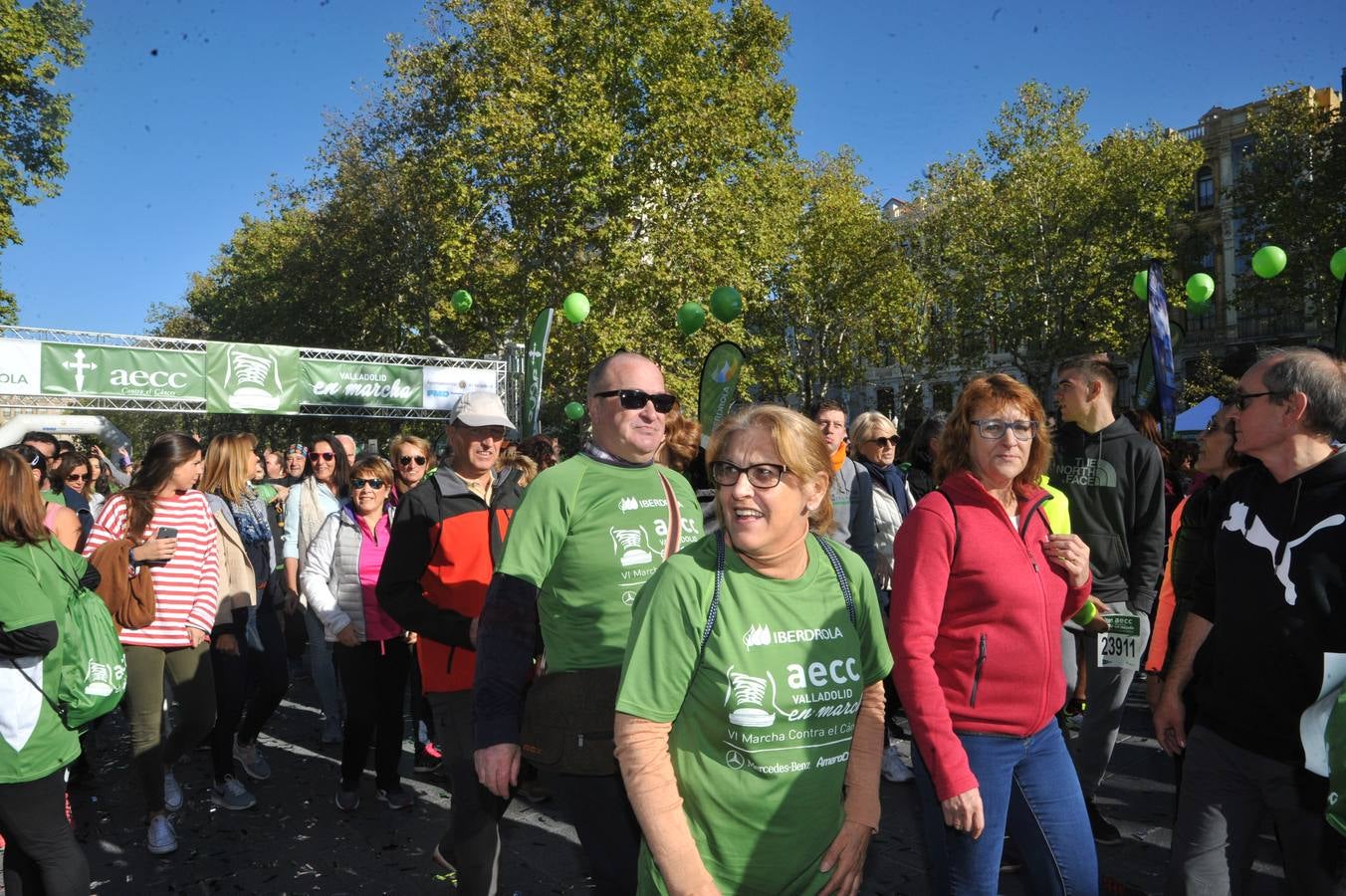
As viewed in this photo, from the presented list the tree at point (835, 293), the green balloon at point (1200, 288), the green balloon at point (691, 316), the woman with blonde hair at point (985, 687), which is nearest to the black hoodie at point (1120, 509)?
the woman with blonde hair at point (985, 687)

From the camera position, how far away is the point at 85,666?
3.28 meters

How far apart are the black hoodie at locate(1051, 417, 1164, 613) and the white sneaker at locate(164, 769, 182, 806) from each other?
4848mm

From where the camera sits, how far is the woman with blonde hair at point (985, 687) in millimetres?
2461

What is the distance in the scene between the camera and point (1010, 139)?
32.6 meters

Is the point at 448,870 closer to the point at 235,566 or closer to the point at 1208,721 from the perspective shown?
the point at 235,566

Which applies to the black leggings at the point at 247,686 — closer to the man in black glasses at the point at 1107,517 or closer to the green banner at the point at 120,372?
the man in black glasses at the point at 1107,517

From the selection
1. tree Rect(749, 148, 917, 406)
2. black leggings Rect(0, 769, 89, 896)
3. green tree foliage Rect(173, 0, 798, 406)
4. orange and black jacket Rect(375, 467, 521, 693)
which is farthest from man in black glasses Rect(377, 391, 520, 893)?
tree Rect(749, 148, 917, 406)

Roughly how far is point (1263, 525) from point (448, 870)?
368 centimetres

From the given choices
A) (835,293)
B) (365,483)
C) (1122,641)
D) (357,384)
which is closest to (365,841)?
(365,483)

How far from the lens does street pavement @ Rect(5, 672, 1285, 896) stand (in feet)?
14.1

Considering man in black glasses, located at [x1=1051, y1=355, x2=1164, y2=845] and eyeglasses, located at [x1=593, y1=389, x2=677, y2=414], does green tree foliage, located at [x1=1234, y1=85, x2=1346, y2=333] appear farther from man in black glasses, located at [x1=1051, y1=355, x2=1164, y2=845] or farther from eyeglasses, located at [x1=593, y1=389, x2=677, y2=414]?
eyeglasses, located at [x1=593, y1=389, x2=677, y2=414]

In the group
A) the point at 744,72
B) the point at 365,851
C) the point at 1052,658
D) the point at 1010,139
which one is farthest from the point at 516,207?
the point at 1052,658

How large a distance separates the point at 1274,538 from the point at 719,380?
778 centimetres

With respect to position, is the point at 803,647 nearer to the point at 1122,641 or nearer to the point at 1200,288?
the point at 1122,641
